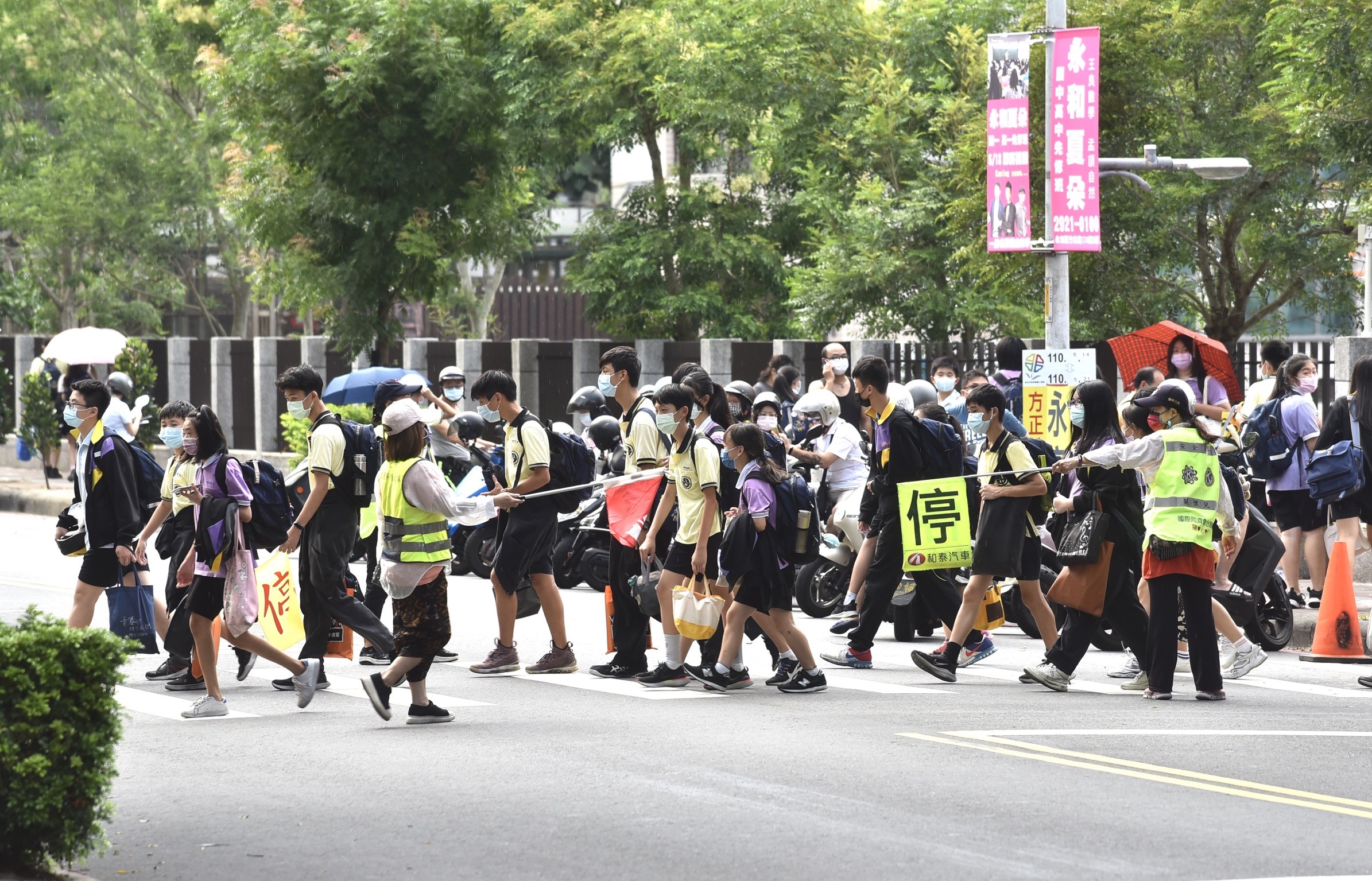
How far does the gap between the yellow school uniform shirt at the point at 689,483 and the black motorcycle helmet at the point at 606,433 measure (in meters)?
5.65

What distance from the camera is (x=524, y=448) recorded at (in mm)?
11539

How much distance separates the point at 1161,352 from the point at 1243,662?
5330 mm

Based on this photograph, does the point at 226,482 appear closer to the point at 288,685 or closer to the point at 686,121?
the point at 288,685

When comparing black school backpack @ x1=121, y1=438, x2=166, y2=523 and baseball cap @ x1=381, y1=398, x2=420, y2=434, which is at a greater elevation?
baseball cap @ x1=381, y1=398, x2=420, y2=434

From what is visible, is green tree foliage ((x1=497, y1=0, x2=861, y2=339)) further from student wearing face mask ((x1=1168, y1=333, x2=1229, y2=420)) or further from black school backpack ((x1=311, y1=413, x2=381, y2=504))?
black school backpack ((x1=311, y1=413, x2=381, y2=504))

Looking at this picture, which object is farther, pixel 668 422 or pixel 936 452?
pixel 936 452

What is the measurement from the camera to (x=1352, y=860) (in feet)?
22.3

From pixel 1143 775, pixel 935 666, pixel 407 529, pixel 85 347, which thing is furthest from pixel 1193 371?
pixel 85 347

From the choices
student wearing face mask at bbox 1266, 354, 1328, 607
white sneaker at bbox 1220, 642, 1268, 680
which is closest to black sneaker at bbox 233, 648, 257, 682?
white sneaker at bbox 1220, 642, 1268, 680

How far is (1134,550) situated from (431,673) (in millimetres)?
4515

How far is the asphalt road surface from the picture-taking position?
6.88m

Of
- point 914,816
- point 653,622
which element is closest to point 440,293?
point 653,622

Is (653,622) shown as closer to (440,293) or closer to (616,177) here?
(440,293)

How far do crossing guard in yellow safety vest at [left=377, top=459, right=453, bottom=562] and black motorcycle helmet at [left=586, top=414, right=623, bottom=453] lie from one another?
7.07 meters
